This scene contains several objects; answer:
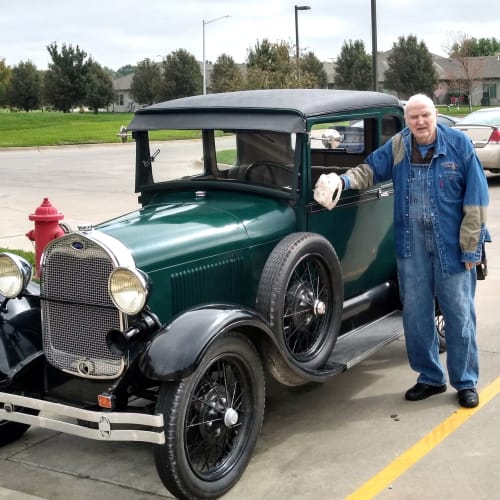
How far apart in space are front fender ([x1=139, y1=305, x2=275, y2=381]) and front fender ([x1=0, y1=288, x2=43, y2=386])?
0.87m

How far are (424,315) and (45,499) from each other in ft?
7.81

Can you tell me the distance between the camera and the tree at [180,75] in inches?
2312

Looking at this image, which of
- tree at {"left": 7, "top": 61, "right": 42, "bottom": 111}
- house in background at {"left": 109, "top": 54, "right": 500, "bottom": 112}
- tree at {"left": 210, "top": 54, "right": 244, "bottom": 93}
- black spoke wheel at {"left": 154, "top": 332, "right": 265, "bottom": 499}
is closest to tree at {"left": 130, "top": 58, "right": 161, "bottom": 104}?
house in background at {"left": 109, "top": 54, "right": 500, "bottom": 112}

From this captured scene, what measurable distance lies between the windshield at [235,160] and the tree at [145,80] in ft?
194

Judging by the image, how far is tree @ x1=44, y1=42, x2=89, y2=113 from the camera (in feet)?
173

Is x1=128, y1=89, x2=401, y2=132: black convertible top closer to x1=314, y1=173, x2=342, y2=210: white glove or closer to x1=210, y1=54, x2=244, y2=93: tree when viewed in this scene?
x1=314, y1=173, x2=342, y2=210: white glove

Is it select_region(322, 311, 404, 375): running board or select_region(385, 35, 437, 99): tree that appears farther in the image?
select_region(385, 35, 437, 99): tree

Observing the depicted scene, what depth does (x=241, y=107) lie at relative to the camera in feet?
14.7

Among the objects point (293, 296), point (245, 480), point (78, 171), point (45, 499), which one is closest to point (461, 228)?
point (293, 296)

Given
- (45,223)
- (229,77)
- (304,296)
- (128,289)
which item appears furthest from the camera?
(229,77)

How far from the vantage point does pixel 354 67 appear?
61.5 metres

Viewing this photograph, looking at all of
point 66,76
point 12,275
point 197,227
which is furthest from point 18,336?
point 66,76

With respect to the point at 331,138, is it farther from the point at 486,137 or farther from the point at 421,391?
the point at 486,137

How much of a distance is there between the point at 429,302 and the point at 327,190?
3.09ft
